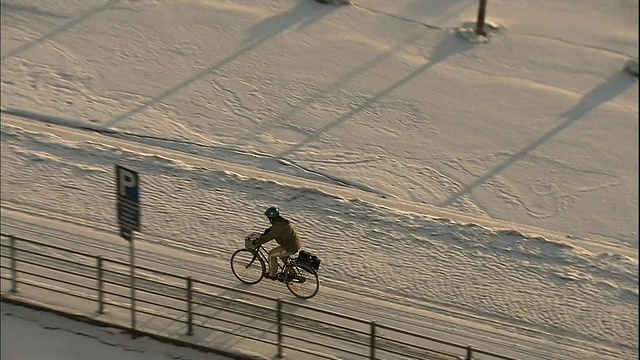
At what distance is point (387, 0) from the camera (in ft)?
66.8

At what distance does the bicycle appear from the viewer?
12664 millimetres

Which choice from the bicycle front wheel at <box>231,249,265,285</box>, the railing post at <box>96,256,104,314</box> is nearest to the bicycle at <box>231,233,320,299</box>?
the bicycle front wheel at <box>231,249,265,285</box>

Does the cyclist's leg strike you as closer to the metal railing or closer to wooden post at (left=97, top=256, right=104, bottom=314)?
the metal railing

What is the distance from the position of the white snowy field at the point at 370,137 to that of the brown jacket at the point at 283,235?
1031 millimetres

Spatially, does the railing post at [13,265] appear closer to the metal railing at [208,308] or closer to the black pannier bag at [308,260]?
the metal railing at [208,308]

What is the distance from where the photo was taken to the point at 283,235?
12430 millimetres

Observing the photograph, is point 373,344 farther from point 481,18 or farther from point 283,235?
point 481,18

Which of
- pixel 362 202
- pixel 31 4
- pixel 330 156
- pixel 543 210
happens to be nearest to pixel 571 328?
pixel 543 210

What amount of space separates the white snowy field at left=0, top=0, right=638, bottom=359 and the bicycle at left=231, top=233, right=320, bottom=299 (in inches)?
17.9

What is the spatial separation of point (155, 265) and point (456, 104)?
258 inches

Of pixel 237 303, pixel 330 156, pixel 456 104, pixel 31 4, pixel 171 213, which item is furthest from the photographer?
pixel 31 4

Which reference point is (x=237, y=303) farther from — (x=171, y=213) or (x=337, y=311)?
(x=171, y=213)

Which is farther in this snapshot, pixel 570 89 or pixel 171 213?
pixel 570 89

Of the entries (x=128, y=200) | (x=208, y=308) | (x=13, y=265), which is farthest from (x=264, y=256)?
(x=13, y=265)
